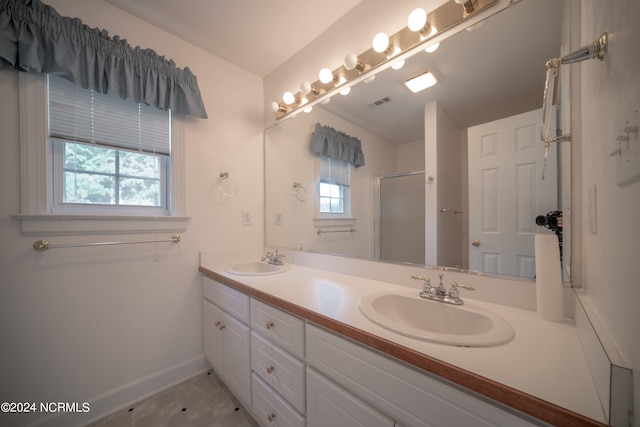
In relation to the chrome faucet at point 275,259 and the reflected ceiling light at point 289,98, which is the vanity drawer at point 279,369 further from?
the reflected ceiling light at point 289,98

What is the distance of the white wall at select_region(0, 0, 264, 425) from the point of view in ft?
3.76

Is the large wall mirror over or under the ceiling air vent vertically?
under

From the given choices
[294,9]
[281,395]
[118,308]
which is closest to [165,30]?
[294,9]

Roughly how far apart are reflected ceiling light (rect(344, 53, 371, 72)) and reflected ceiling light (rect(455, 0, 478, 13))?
Answer: 0.50 m

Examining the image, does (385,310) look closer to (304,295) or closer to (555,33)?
(304,295)

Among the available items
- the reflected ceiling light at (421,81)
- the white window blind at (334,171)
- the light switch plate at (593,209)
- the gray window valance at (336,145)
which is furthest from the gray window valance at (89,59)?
the light switch plate at (593,209)

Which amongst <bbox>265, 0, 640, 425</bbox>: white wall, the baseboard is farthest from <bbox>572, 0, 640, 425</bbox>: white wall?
the baseboard

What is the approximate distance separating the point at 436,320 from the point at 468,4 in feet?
4.40

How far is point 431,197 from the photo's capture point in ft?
3.80

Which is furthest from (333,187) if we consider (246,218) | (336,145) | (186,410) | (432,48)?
(186,410)

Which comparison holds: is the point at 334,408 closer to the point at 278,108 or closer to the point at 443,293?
the point at 443,293

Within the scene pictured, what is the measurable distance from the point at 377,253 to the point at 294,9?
1586mm

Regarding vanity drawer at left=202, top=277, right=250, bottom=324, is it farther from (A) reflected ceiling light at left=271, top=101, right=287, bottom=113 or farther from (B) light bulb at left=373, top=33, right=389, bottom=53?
(B) light bulb at left=373, top=33, right=389, bottom=53

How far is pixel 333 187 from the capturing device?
170 cm
